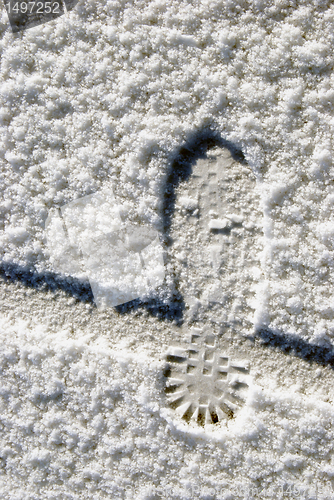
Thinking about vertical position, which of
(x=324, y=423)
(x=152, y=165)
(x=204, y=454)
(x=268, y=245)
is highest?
(x=152, y=165)

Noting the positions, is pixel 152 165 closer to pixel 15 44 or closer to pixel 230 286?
pixel 230 286

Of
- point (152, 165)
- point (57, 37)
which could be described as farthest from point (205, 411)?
point (57, 37)

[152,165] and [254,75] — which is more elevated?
[254,75]
